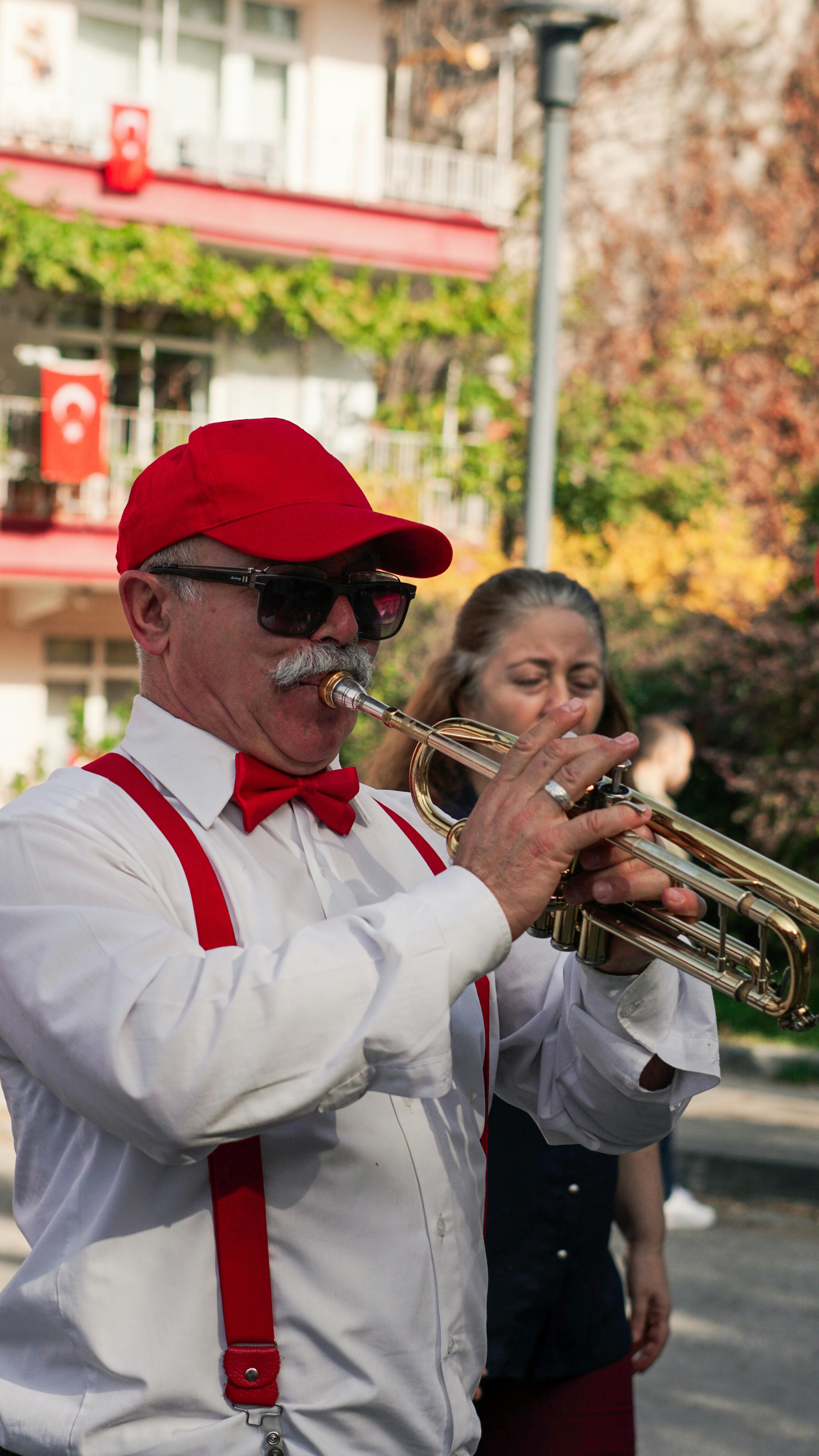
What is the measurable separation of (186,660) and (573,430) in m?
14.5

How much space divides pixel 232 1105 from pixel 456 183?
14.8 meters

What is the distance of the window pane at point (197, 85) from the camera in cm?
1440

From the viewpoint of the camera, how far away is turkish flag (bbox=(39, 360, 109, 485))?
13156mm

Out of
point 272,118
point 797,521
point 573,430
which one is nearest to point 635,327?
point 573,430

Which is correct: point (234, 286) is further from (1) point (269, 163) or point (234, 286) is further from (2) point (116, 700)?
(2) point (116, 700)

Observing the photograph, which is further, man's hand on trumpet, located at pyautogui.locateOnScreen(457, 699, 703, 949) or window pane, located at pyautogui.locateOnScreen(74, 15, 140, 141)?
window pane, located at pyautogui.locateOnScreen(74, 15, 140, 141)

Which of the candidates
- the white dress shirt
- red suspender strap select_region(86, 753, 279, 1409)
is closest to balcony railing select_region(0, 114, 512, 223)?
the white dress shirt

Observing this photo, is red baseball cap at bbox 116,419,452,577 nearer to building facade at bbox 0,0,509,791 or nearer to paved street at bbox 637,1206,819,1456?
paved street at bbox 637,1206,819,1456

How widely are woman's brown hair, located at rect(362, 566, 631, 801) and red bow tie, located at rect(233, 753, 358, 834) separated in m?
1.08

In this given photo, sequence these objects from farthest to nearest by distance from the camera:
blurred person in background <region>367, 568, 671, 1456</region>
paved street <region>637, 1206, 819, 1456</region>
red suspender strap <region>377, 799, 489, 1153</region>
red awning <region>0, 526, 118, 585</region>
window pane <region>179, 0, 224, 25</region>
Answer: window pane <region>179, 0, 224, 25</region>, red awning <region>0, 526, 118, 585</region>, paved street <region>637, 1206, 819, 1456</region>, blurred person in background <region>367, 568, 671, 1456</region>, red suspender strap <region>377, 799, 489, 1153</region>

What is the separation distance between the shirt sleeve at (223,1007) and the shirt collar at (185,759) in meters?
0.22

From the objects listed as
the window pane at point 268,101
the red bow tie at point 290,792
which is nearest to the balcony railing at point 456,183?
the window pane at point 268,101

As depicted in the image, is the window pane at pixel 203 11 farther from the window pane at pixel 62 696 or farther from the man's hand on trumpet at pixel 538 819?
the man's hand on trumpet at pixel 538 819

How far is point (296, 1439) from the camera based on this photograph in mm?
1519
